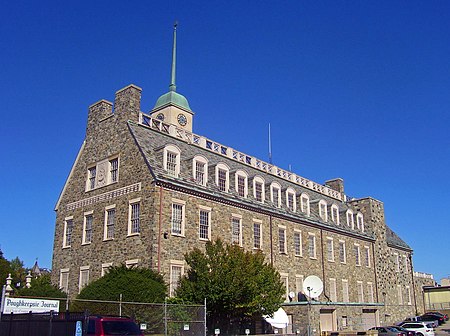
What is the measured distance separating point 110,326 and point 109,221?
611 inches

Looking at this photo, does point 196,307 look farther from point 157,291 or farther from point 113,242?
point 113,242

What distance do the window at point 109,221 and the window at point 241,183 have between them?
8984 mm

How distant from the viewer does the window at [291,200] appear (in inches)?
1588

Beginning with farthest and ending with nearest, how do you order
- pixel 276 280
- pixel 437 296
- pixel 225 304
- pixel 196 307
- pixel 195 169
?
pixel 437 296
pixel 195 169
pixel 276 280
pixel 225 304
pixel 196 307

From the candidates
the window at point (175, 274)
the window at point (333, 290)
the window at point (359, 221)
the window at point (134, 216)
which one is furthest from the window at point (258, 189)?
the window at point (359, 221)

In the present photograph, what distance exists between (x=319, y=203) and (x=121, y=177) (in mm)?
20405

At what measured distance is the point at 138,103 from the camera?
3241cm

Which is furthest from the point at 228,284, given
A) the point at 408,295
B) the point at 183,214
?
the point at 408,295

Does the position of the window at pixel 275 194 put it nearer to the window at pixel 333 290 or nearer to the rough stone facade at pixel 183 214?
the rough stone facade at pixel 183 214

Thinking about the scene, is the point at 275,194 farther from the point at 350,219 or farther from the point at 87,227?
the point at 87,227

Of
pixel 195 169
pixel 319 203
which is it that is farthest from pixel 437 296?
pixel 195 169

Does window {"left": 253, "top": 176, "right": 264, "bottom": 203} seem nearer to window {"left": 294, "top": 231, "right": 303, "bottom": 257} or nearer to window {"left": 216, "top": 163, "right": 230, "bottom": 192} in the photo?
window {"left": 216, "top": 163, "right": 230, "bottom": 192}

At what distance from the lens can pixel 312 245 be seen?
41.1 meters

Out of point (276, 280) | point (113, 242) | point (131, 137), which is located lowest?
point (276, 280)
